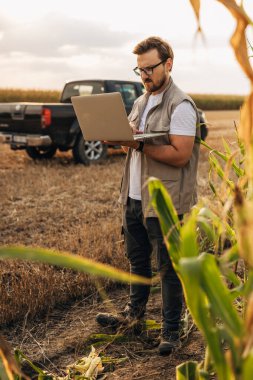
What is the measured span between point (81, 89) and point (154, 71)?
908cm

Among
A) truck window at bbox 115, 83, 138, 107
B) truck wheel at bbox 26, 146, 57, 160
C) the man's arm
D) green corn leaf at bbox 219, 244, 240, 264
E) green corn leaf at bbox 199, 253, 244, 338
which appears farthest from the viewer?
truck window at bbox 115, 83, 138, 107

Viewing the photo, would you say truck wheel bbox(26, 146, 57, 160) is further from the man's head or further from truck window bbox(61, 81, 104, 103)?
the man's head

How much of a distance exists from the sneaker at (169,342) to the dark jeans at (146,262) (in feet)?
0.12

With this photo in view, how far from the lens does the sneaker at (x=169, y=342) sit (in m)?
3.24

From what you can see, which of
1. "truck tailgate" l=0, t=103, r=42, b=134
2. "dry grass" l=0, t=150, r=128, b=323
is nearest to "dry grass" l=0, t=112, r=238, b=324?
"dry grass" l=0, t=150, r=128, b=323

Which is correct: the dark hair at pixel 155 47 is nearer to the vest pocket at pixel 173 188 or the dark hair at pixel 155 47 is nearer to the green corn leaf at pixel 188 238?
the vest pocket at pixel 173 188

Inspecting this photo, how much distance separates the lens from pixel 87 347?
11.0ft

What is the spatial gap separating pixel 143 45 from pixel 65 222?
3778 mm

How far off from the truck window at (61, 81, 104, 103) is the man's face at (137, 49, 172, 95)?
334 inches

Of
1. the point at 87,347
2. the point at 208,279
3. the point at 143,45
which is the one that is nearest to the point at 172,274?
the point at 87,347

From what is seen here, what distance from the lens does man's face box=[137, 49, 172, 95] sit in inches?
123

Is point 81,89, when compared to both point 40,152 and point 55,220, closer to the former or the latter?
point 40,152

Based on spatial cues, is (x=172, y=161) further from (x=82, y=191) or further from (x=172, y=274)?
(x=82, y=191)

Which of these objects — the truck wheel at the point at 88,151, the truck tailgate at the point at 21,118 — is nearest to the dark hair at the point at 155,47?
the truck tailgate at the point at 21,118
